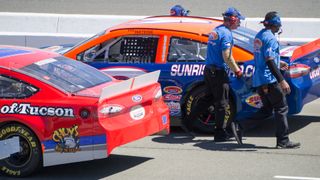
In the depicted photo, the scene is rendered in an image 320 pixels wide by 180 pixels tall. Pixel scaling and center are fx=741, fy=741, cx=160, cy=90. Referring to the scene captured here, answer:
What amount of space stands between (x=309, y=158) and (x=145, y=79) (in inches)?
80.6

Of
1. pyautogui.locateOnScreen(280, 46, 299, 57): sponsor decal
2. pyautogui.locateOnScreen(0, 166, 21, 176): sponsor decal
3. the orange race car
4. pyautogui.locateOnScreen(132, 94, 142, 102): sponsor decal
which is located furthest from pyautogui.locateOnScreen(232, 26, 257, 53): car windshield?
pyautogui.locateOnScreen(0, 166, 21, 176): sponsor decal

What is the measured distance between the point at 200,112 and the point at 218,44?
1024mm

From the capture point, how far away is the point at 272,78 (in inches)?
341

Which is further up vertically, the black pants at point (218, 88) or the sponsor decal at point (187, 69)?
the sponsor decal at point (187, 69)

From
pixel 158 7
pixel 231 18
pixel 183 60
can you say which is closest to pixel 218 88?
pixel 183 60

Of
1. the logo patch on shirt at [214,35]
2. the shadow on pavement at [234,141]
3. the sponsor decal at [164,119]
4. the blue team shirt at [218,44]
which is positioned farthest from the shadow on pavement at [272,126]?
the sponsor decal at [164,119]

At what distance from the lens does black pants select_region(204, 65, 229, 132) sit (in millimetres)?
8945

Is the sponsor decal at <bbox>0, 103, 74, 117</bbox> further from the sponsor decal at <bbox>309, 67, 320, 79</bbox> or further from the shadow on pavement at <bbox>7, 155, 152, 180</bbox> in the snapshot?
the sponsor decal at <bbox>309, 67, 320, 79</bbox>

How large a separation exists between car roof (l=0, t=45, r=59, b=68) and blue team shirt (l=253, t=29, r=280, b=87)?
7.70 ft

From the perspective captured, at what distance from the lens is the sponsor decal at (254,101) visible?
30.3ft

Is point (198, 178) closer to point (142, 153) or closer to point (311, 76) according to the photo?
point (142, 153)

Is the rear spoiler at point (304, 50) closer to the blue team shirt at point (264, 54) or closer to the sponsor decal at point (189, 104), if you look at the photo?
the blue team shirt at point (264, 54)

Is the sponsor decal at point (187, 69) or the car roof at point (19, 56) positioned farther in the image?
the sponsor decal at point (187, 69)

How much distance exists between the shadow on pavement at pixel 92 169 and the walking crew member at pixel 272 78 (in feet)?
5.30
